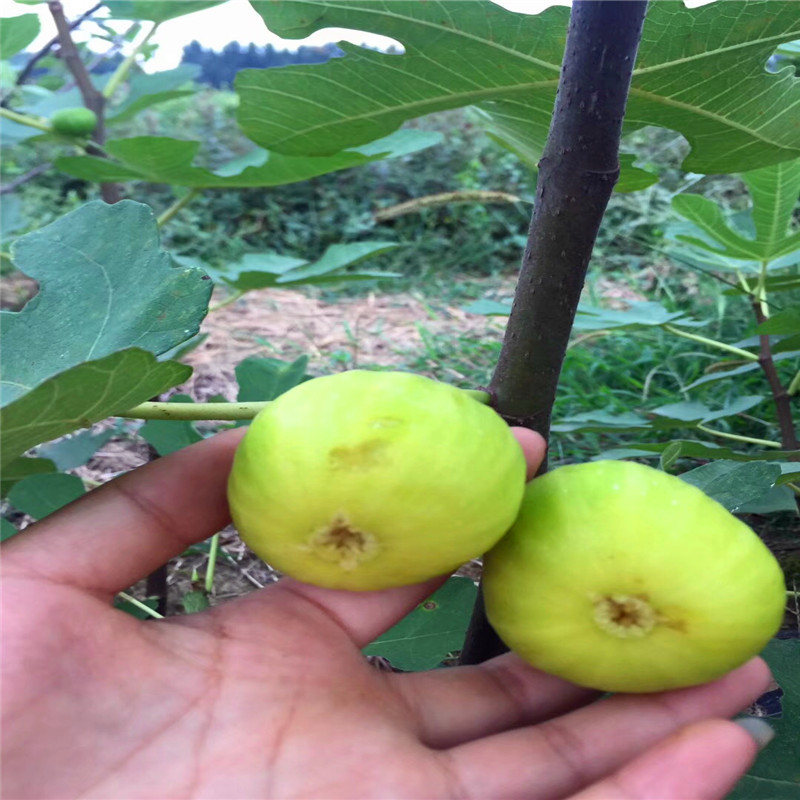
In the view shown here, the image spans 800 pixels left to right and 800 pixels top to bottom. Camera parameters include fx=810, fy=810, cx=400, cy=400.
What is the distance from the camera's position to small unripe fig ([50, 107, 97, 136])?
5.28 feet

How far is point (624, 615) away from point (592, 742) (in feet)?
0.68

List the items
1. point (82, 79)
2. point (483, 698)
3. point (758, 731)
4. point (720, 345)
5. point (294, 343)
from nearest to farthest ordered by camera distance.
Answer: point (758, 731)
point (483, 698)
point (720, 345)
point (82, 79)
point (294, 343)

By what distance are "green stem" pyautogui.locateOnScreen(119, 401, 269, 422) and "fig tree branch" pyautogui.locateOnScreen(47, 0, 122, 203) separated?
0.99 m

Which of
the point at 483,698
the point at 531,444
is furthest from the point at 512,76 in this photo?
the point at 483,698

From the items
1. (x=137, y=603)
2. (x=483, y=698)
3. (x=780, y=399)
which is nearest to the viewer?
(x=483, y=698)

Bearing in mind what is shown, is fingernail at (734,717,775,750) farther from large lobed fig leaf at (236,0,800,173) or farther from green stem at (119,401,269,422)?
large lobed fig leaf at (236,0,800,173)

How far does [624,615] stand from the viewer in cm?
68

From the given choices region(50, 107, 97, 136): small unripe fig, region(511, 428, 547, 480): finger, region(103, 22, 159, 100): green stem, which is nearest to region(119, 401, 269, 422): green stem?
region(511, 428, 547, 480): finger

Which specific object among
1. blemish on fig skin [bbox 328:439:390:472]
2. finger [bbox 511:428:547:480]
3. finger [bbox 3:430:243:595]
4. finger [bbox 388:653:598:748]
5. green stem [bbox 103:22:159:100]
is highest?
green stem [bbox 103:22:159:100]

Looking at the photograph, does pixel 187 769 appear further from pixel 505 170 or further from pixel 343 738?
pixel 505 170

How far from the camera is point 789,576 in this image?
4.70 feet

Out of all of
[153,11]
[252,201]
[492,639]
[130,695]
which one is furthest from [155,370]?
[252,201]

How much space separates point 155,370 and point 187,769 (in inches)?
14.4

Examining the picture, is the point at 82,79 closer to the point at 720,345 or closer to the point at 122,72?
the point at 122,72
